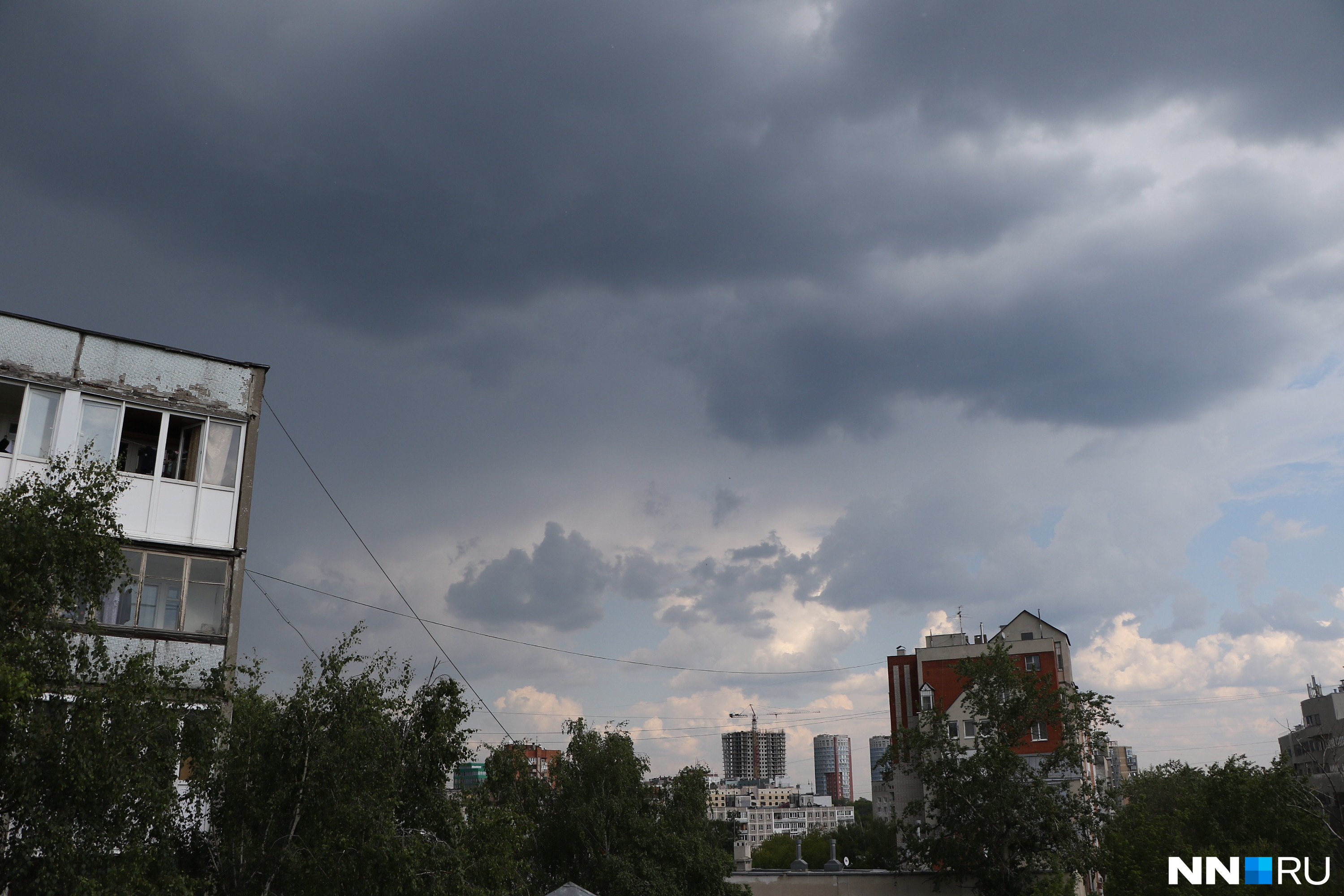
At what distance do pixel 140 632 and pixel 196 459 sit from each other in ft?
15.4

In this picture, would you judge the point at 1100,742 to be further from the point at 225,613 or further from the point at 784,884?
the point at 225,613

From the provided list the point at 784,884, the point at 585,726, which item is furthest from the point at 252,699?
the point at 784,884

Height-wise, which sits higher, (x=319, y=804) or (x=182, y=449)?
(x=182, y=449)

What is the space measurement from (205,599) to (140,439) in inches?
188

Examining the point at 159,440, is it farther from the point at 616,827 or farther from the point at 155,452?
the point at 616,827

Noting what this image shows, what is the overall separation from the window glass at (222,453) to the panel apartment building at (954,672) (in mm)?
59489

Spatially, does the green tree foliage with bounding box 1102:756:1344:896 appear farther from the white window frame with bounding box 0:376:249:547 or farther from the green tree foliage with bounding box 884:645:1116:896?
the white window frame with bounding box 0:376:249:547

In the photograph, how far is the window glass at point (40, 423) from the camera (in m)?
22.6

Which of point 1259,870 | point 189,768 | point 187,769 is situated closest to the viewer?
point 189,768

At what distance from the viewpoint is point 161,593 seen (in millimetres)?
23156

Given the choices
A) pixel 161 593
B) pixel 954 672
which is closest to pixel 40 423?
pixel 161 593

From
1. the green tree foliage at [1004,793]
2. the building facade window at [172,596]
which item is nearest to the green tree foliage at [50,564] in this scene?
the building facade window at [172,596]

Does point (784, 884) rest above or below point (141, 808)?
below

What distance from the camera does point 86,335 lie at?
2400cm
